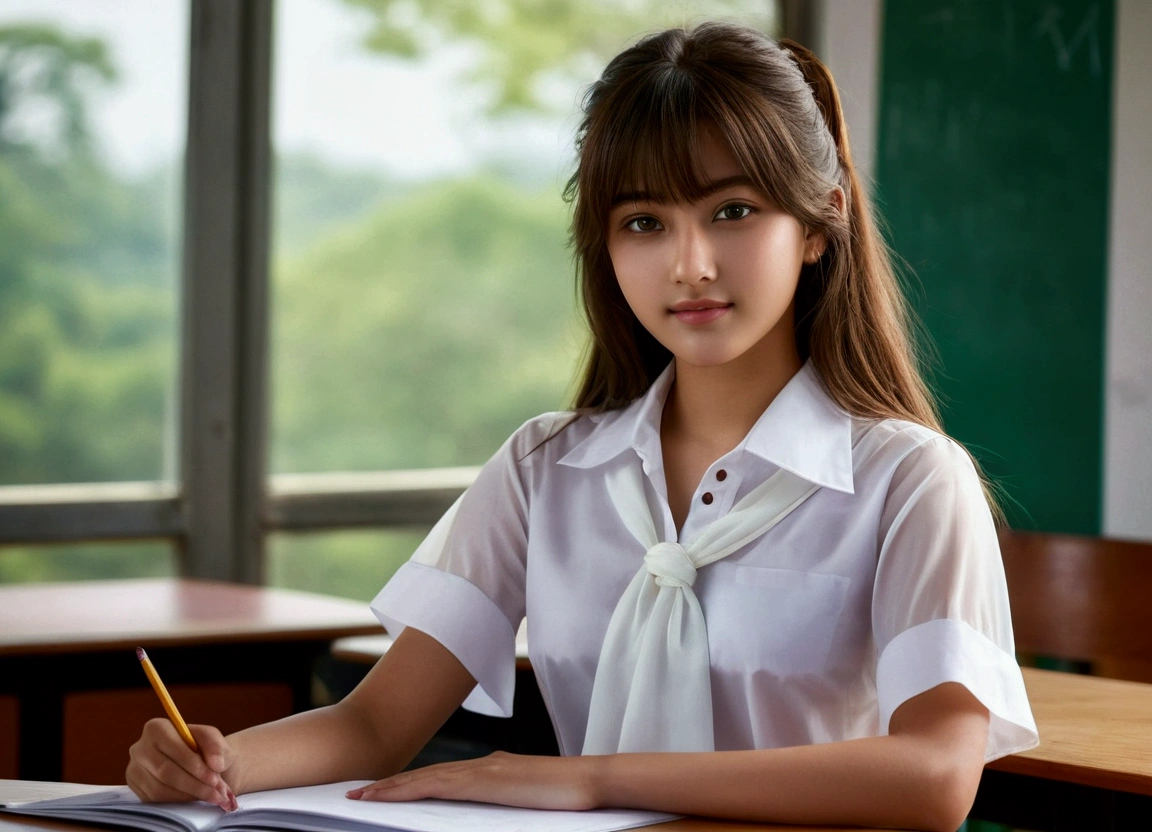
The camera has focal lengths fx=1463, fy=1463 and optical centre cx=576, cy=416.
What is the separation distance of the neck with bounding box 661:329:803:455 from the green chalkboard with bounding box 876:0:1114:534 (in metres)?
1.91

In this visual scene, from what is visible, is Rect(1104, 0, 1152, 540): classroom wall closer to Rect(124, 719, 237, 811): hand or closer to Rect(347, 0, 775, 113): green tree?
Rect(347, 0, 775, 113): green tree

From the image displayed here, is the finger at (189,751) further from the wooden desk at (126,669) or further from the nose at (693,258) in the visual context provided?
the wooden desk at (126,669)

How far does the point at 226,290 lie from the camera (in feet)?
11.4

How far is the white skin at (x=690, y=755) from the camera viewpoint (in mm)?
1184

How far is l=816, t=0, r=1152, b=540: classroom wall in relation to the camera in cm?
326

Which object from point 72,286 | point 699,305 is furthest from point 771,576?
point 72,286

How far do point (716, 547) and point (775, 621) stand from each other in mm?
92

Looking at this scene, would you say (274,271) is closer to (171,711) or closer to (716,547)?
(716,547)

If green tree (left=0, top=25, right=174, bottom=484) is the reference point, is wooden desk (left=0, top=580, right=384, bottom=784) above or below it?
below

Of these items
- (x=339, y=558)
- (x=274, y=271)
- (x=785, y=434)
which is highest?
(x=274, y=271)

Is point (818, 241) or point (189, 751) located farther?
point (818, 241)

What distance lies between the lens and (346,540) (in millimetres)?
3697

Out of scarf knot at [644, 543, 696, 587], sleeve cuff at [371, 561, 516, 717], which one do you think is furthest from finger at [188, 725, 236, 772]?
scarf knot at [644, 543, 696, 587]

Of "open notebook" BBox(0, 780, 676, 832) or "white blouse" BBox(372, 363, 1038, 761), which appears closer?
"open notebook" BBox(0, 780, 676, 832)
